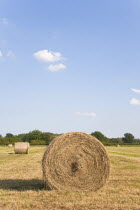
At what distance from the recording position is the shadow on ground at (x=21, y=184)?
9.35 meters

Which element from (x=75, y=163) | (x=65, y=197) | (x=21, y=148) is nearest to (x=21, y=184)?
(x=75, y=163)

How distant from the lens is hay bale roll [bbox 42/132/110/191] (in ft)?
30.3

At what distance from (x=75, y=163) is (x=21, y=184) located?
201 centimetres

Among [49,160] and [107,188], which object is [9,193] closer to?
[49,160]

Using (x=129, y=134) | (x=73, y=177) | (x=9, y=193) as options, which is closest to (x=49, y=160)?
(x=73, y=177)

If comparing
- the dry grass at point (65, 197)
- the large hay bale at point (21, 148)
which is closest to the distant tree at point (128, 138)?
the large hay bale at point (21, 148)

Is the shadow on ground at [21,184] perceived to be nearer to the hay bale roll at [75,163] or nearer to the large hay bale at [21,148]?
the hay bale roll at [75,163]

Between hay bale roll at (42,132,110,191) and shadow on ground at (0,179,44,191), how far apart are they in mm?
518

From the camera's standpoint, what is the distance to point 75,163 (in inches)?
380

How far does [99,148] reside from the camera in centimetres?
977

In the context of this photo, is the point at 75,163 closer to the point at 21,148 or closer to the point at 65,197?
the point at 65,197

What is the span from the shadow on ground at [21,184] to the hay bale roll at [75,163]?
0.52m

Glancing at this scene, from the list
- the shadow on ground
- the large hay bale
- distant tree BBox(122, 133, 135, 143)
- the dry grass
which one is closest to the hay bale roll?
the dry grass

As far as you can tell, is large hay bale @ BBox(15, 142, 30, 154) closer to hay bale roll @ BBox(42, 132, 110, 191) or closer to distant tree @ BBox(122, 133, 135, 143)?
hay bale roll @ BBox(42, 132, 110, 191)
